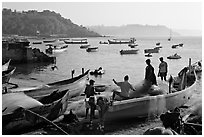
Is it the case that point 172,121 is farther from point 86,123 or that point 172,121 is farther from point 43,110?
point 43,110

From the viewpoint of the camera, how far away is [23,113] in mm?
12000

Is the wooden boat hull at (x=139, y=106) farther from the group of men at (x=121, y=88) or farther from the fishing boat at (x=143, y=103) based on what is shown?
the group of men at (x=121, y=88)

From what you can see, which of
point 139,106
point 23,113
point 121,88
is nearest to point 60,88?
point 121,88

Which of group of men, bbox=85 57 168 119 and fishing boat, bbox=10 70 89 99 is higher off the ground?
group of men, bbox=85 57 168 119

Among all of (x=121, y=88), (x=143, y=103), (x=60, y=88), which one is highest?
(x=121, y=88)

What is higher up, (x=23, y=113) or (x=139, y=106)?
(x=23, y=113)

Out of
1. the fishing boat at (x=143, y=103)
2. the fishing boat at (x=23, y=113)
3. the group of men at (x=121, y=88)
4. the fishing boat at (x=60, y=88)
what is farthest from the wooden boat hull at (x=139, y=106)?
the fishing boat at (x=60, y=88)

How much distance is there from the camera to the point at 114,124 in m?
13.3

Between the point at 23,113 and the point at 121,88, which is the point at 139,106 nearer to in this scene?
the point at 121,88

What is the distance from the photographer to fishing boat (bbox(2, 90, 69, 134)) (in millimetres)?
11812

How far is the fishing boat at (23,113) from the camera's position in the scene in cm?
1181

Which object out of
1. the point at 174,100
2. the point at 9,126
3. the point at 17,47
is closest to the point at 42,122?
the point at 9,126

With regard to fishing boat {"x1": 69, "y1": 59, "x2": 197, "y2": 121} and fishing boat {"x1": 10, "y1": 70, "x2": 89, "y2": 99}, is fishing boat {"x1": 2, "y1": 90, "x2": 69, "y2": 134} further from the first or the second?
fishing boat {"x1": 10, "y1": 70, "x2": 89, "y2": 99}

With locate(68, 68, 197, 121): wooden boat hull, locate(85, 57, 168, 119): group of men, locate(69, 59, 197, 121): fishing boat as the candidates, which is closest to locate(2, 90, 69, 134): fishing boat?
locate(68, 68, 197, 121): wooden boat hull
